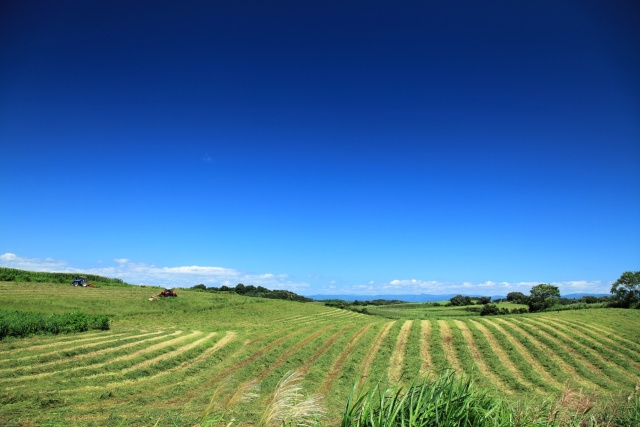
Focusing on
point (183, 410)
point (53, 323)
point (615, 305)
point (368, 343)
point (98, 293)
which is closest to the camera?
point (183, 410)

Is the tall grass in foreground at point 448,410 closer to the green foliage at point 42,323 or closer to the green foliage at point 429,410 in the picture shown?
the green foliage at point 429,410

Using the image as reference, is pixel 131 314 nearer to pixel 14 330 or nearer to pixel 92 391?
pixel 14 330

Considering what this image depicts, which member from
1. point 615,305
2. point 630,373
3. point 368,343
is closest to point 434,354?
point 368,343

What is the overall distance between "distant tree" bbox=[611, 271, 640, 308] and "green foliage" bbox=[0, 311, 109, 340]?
72.5 meters

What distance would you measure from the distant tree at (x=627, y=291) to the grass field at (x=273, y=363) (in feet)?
65.4

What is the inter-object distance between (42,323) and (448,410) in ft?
107

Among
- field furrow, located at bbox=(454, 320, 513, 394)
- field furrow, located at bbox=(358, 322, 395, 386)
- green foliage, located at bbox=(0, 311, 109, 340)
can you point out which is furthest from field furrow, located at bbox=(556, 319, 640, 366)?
green foliage, located at bbox=(0, 311, 109, 340)

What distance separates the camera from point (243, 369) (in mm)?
23406

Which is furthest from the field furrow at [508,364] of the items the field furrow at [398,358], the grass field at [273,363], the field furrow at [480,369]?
the field furrow at [398,358]

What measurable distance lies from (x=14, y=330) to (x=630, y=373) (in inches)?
→ 1662

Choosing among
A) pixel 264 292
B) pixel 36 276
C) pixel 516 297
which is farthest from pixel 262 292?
pixel 516 297

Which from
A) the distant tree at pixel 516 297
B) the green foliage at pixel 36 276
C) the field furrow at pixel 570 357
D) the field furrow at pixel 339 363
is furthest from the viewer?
the distant tree at pixel 516 297

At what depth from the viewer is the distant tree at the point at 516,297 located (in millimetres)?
87738

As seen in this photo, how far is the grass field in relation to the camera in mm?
14875
